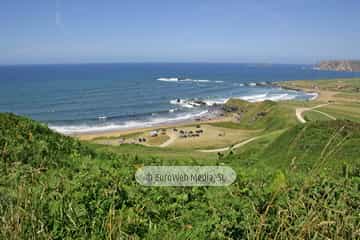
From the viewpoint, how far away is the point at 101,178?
175 inches

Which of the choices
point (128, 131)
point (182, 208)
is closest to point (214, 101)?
point (128, 131)

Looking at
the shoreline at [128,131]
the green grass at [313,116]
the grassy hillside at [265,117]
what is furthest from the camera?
the green grass at [313,116]

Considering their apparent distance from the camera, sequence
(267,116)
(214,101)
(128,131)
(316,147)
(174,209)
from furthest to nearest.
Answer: (214,101)
(267,116)
(128,131)
(316,147)
(174,209)

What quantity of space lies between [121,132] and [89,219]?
4274 cm

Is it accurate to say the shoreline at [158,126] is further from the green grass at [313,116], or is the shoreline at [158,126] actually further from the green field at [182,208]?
the green field at [182,208]

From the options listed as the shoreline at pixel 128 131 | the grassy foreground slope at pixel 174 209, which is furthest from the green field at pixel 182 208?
the shoreline at pixel 128 131

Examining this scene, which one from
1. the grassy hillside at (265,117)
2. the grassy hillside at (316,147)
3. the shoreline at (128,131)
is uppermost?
the grassy hillside at (316,147)

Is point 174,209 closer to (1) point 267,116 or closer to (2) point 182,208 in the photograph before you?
(2) point 182,208

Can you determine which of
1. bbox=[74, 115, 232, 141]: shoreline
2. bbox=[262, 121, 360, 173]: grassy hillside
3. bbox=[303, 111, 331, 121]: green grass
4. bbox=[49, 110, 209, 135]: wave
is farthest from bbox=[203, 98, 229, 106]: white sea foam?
bbox=[262, 121, 360, 173]: grassy hillside

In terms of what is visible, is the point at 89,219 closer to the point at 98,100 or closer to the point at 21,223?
the point at 21,223

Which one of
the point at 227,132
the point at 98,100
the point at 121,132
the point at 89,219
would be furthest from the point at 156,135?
the point at 89,219

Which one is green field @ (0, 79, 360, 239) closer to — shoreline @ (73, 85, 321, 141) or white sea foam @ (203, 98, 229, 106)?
shoreline @ (73, 85, 321, 141)

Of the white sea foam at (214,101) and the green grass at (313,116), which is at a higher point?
the green grass at (313,116)

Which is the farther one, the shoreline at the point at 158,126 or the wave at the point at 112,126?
the wave at the point at 112,126
